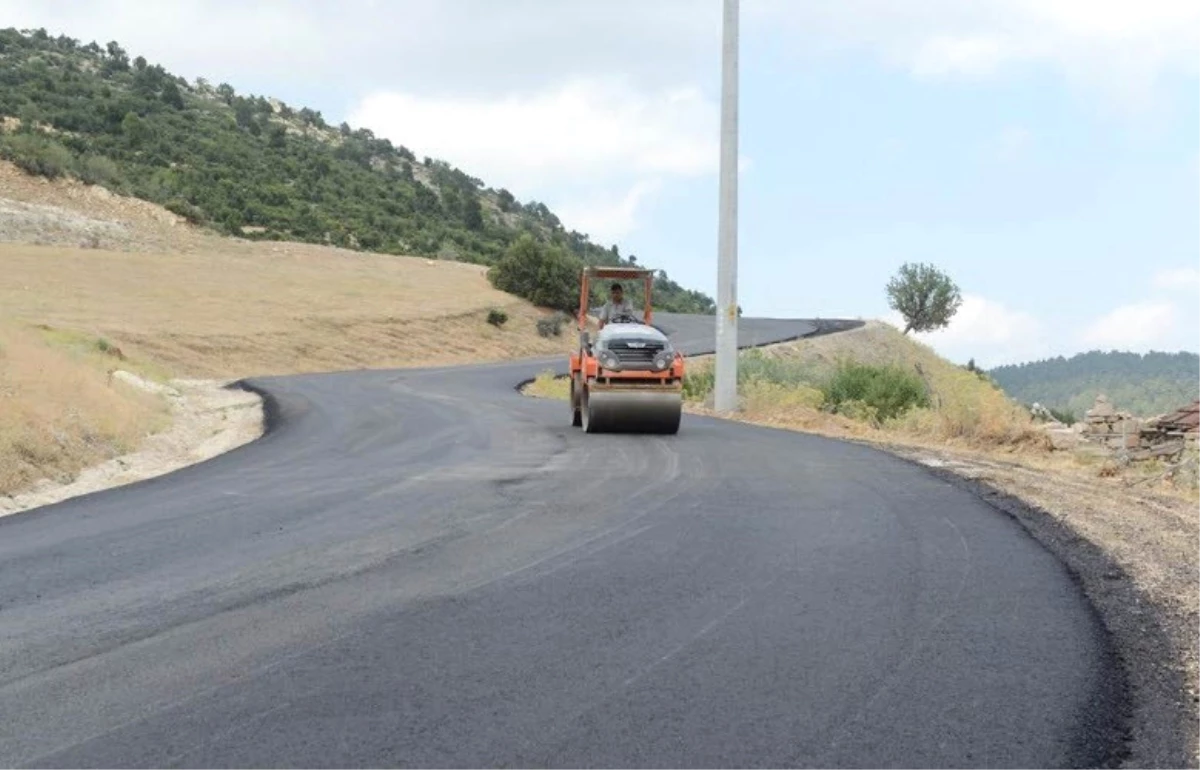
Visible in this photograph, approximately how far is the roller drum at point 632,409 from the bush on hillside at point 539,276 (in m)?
46.1

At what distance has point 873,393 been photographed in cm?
3005

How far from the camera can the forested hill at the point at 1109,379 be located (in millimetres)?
114625

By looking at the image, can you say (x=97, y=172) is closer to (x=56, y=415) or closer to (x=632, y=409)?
(x=56, y=415)

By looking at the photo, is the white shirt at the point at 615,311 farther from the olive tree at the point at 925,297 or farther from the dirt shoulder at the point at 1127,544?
the olive tree at the point at 925,297

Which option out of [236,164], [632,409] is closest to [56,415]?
[632,409]

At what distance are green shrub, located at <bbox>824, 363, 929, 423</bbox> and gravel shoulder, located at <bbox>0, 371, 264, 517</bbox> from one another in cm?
1414

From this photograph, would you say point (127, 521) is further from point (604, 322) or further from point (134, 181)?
point (134, 181)

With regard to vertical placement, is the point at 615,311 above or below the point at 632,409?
above

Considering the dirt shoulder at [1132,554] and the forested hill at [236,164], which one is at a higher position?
the forested hill at [236,164]

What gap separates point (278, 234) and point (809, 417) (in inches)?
2173

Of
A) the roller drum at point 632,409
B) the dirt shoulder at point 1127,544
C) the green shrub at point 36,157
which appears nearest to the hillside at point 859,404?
the dirt shoulder at point 1127,544

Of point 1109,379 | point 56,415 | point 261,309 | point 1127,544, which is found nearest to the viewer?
point 1127,544

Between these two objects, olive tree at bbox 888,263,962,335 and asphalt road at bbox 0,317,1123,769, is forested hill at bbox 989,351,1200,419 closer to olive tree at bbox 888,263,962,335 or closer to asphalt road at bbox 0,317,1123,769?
olive tree at bbox 888,263,962,335

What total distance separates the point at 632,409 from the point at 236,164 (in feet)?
234
